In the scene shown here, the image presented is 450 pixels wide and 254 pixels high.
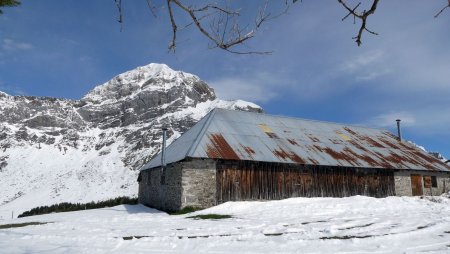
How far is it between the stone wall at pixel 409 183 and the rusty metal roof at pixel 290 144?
487 millimetres

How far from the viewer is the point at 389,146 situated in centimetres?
3116

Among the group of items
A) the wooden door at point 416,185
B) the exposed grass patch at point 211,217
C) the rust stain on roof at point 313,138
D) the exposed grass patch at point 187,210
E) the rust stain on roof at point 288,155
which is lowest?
the exposed grass patch at point 211,217

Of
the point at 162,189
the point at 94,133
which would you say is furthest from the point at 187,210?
the point at 94,133

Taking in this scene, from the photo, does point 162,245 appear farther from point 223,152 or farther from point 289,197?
point 289,197

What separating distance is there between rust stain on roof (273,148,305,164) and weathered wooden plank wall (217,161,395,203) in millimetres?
389

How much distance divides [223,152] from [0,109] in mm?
141984

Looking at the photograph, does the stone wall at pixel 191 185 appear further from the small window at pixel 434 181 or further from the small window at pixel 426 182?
the small window at pixel 434 181

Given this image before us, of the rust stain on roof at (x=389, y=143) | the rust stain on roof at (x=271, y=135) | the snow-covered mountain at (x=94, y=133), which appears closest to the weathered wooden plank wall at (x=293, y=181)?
the rust stain on roof at (x=271, y=135)

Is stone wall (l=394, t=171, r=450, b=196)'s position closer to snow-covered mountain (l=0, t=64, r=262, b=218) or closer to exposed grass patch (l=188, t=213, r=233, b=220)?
exposed grass patch (l=188, t=213, r=233, b=220)

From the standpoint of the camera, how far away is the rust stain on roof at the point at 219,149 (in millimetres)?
20969

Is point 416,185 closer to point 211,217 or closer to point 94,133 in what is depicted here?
point 211,217

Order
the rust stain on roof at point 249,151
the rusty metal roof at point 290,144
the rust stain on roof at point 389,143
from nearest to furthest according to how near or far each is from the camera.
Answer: the rust stain on roof at point 249,151, the rusty metal roof at point 290,144, the rust stain on roof at point 389,143

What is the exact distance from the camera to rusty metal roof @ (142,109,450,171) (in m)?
22.4

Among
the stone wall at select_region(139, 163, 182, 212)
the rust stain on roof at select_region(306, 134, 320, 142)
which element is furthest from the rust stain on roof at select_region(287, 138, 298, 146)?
the stone wall at select_region(139, 163, 182, 212)
